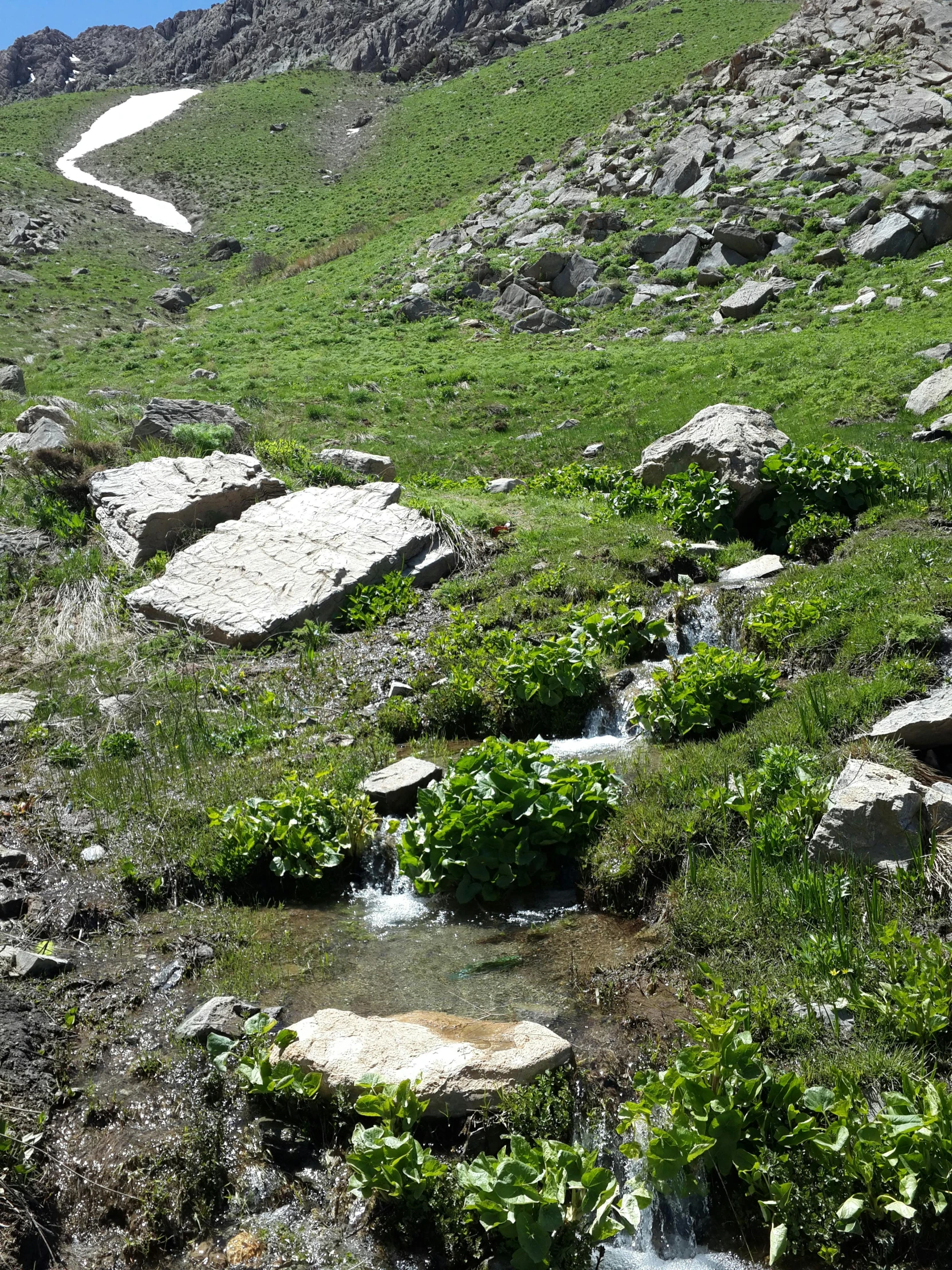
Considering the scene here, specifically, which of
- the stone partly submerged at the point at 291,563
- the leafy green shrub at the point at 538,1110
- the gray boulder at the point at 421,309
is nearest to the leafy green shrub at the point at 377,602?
the stone partly submerged at the point at 291,563

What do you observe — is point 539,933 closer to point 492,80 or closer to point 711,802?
point 711,802

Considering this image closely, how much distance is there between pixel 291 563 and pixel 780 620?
20.0ft

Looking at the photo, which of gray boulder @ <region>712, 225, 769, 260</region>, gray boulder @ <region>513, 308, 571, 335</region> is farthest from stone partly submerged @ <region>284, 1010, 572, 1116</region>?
gray boulder @ <region>712, 225, 769, 260</region>

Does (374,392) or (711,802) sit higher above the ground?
(374,392)

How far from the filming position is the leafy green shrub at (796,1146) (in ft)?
11.4

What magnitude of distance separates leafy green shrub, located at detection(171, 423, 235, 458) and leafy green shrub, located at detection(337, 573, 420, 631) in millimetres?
4648

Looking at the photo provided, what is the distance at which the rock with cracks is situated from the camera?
732 cm

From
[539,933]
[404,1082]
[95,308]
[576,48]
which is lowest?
[539,933]

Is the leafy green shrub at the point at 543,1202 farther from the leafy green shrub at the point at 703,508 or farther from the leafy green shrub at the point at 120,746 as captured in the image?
the leafy green shrub at the point at 703,508

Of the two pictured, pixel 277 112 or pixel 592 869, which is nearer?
pixel 592 869

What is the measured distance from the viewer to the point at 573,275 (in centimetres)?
2723

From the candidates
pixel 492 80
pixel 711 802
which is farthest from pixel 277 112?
pixel 711 802

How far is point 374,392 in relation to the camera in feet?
66.4

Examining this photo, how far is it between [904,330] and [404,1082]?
1830 centimetres
